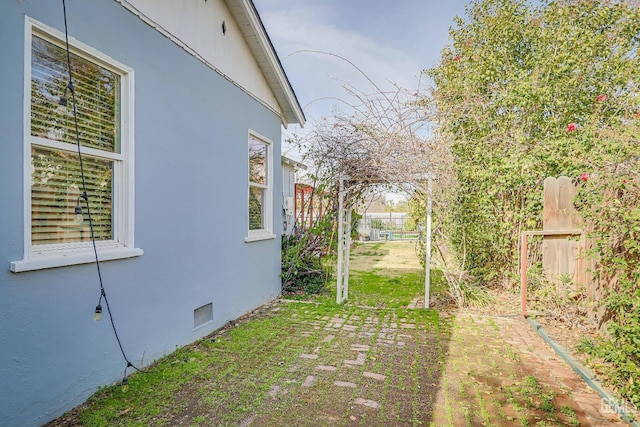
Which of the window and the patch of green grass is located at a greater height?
the window

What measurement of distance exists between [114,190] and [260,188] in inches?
126

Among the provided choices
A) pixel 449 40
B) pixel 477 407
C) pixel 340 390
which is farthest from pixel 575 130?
pixel 340 390

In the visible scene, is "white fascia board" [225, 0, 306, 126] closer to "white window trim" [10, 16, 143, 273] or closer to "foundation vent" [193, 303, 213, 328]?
"white window trim" [10, 16, 143, 273]

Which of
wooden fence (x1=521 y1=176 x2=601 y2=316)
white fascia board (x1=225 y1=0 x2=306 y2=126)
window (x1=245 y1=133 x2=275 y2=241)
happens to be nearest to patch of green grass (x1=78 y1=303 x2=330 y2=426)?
window (x1=245 y1=133 x2=275 y2=241)

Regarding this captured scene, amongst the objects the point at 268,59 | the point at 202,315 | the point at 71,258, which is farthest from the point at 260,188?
the point at 71,258

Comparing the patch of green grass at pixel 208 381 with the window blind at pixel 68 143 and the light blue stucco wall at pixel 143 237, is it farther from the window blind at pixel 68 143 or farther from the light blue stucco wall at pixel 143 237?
the window blind at pixel 68 143

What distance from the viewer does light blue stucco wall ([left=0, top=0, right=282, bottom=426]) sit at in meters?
2.33

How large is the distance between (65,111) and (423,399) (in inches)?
150

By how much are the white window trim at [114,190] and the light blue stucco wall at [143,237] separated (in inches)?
2.1

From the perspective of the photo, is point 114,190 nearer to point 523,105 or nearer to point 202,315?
point 202,315

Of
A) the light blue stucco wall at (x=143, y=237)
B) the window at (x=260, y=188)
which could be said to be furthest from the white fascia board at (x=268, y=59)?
the window at (x=260, y=188)

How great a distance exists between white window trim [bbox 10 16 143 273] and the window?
2.58 m

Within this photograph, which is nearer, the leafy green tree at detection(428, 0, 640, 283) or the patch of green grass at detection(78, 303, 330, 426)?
the patch of green grass at detection(78, 303, 330, 426)

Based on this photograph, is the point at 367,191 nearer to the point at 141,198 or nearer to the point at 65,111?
the point at 141,198
